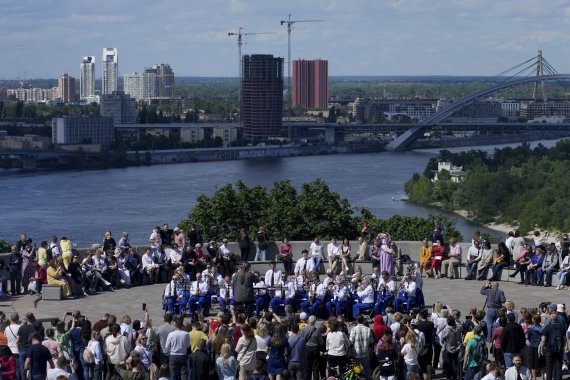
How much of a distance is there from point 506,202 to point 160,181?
23175mm

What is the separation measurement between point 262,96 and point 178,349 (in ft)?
438

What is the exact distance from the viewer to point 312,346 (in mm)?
10281

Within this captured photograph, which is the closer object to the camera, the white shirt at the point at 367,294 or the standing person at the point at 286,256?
the white shirt at the point at 367,294

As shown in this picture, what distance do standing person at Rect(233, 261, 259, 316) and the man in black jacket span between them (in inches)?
118

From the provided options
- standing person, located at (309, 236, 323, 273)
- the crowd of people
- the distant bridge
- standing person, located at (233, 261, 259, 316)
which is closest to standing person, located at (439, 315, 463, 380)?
the crowd of people

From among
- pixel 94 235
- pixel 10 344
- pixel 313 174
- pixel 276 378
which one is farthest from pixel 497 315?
pixel 313 174

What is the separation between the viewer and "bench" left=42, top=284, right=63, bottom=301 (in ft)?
45.3

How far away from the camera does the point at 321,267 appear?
15.1 m

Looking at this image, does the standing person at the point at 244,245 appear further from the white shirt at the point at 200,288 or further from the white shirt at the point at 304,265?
the white shirt at the point at 200,288

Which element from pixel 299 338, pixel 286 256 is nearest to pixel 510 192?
pixel 286 256

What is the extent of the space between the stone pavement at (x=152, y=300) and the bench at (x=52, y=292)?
9cm

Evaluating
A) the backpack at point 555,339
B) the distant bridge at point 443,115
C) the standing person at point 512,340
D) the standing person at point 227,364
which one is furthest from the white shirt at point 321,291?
the distant bridge at point 443,115

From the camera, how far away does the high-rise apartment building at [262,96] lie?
135625mm

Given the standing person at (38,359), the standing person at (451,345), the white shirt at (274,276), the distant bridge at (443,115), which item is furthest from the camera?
the distant bridge at (443,115)
